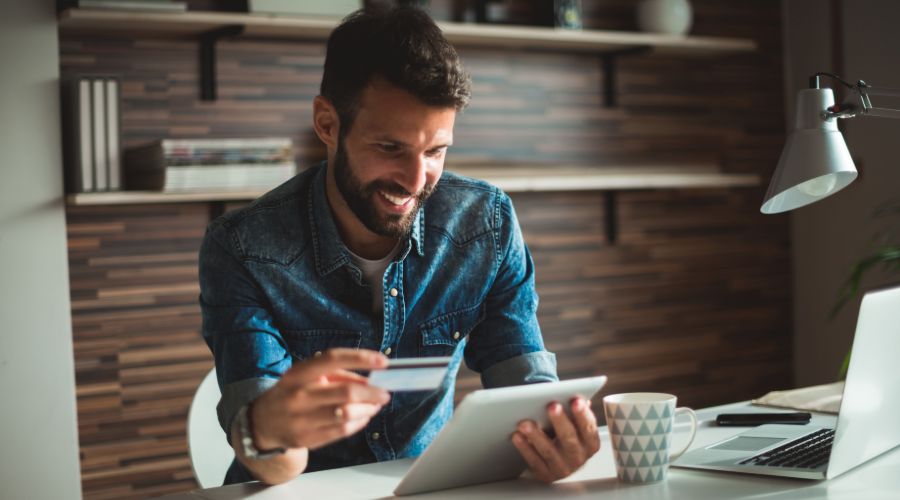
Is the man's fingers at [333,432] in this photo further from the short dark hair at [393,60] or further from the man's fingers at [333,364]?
the short dark hair at [393,60]

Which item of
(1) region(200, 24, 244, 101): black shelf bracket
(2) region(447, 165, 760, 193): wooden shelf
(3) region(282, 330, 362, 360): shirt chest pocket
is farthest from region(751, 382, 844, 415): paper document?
(1) region(200, 24, 244, 101): black shelf bracket

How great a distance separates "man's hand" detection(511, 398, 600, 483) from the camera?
4.32 ft

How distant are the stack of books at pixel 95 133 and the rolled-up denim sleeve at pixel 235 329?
42.2 inches

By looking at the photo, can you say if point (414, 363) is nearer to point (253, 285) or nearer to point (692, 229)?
point (253, 285)

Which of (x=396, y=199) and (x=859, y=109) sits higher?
(x=859, y=109)

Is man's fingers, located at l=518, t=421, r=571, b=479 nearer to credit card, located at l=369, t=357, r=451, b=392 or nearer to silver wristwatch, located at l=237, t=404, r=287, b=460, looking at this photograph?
credit card, located at l=369, t=357, r=451, b=392

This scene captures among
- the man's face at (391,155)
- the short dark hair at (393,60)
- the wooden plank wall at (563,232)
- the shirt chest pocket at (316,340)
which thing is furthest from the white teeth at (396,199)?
the wooden plank wall at (563,232)

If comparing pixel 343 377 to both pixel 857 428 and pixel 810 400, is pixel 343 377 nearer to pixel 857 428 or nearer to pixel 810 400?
pixel 857 428

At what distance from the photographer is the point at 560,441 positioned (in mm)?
1328

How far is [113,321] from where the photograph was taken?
2.80m

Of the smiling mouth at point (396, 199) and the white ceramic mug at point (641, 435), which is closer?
the white ceramic mug at point (641, 435)

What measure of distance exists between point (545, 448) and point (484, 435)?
0.10m

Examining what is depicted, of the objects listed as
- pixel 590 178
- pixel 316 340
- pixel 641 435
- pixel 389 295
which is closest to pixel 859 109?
pixel 641 435

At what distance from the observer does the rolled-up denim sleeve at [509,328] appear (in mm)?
1726
